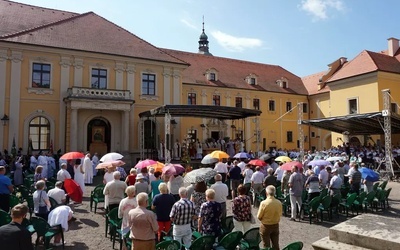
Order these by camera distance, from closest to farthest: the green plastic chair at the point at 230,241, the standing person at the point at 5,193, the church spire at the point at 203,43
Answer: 1. the green plastic chair at the point at 230,241
2. the standing person at the point at 5,193
3. the church spire at the point at 203,43

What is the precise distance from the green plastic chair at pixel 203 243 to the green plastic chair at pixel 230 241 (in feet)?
0.71

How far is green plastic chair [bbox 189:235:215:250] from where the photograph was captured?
532 centimetres

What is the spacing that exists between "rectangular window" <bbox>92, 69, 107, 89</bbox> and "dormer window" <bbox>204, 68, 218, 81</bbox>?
13.1m

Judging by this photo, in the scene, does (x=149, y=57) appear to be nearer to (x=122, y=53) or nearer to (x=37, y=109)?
(x=122, y=53)

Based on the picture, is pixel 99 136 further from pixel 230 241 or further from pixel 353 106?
pixel 353 106

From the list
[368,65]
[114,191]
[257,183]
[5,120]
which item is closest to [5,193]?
[114,191]

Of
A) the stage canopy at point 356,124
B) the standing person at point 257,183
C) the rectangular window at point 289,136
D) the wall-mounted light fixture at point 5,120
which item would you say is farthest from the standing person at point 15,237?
the rectangular window at point 289,136

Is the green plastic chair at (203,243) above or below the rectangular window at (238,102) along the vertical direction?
below

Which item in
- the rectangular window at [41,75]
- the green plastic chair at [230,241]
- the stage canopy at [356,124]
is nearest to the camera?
the green plastic chair at [230,241]

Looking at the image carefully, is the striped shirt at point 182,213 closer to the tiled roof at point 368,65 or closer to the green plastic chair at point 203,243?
the green plastic chair at point 203,243

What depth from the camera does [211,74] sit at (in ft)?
117

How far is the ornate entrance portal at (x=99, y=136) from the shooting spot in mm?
24469

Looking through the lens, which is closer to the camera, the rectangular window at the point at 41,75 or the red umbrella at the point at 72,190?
the red umbrella at the point at 72,190

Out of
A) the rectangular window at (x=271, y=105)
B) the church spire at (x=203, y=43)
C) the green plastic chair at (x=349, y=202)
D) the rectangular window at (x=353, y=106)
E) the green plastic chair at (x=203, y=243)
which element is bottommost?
the green plastic chair at (x=349, y=202)
